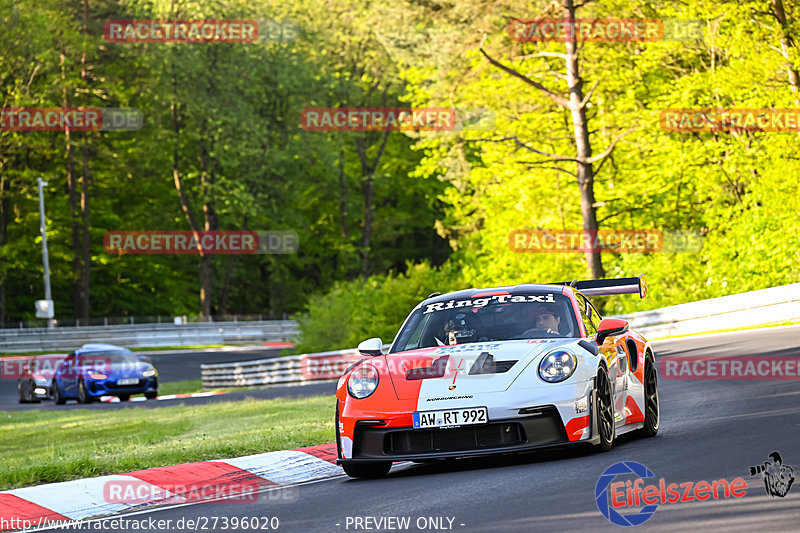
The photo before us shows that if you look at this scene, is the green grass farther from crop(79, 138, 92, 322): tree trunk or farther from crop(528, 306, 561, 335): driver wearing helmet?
crop(79, 138, 92, 322): tree trunk

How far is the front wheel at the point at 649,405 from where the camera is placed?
35.6 ft

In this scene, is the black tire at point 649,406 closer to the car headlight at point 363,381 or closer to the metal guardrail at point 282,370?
the car headlight at point 363,381

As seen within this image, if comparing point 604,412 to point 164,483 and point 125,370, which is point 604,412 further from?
point 125,370

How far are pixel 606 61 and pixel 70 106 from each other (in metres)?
34.8

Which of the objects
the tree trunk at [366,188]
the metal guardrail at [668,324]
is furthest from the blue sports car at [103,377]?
the tree trunk at [366,188]

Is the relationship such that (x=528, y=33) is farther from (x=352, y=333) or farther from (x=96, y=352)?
(x=96, y=352)

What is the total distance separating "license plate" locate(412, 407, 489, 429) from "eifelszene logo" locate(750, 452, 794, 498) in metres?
2.04

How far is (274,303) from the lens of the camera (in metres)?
78.0
